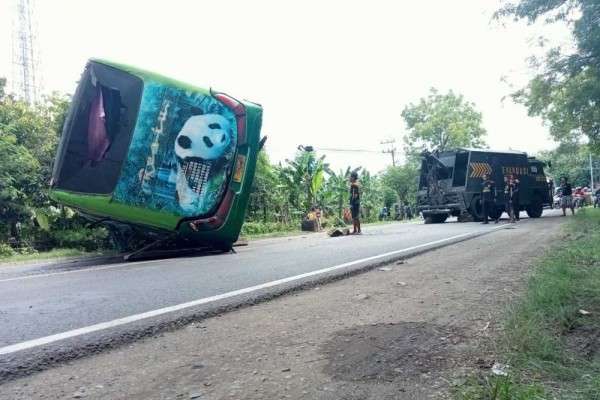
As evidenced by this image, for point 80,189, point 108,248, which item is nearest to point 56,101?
point 108,248

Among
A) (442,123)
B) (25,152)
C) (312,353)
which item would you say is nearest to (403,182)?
(442,123)

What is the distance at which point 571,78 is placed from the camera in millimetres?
12898

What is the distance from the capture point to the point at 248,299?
14.1ft

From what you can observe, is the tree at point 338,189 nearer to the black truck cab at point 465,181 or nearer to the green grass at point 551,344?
the black truck cab at point 465,181

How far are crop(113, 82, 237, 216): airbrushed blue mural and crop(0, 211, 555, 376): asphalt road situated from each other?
1.10 m

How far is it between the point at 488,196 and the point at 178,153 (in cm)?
1299

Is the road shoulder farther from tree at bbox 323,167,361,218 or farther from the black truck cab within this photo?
tree at bbox 323,167,361,218

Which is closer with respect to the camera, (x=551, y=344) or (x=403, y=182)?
(x=551, y=344)

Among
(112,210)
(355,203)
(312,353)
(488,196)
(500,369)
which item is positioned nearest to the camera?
(500,369)

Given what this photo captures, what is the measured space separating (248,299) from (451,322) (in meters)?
1.76

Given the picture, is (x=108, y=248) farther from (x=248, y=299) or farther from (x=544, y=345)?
(x=544, y=345)

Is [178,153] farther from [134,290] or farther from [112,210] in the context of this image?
[134,290]

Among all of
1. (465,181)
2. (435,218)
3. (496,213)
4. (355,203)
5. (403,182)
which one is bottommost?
(435,218)

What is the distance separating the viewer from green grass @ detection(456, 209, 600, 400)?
6.95 ft
